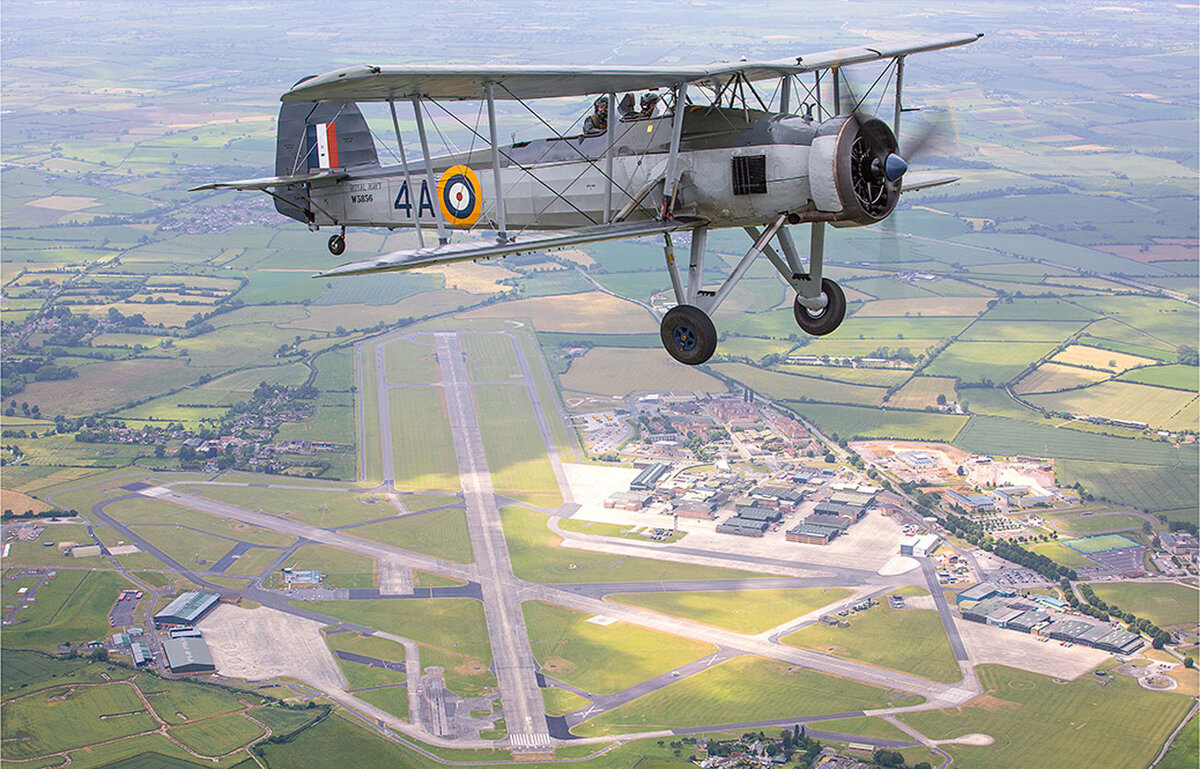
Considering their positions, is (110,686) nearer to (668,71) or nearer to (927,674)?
(927,674)

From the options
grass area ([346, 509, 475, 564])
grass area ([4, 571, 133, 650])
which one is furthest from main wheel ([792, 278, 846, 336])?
grass area ([4, 571, 133, 650])

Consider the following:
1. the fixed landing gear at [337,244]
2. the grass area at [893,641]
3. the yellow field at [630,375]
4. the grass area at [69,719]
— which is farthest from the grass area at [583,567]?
the fixed landing gear at [337,244]

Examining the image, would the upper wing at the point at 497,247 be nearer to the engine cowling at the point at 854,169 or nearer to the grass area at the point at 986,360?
the engine cowling at the point at 854,169

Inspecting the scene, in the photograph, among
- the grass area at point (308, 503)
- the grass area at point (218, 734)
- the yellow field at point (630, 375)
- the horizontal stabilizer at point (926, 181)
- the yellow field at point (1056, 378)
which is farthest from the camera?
the yellow field at point (630, 375)

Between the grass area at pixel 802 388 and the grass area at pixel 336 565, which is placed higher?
the grass area at pixel 802 388

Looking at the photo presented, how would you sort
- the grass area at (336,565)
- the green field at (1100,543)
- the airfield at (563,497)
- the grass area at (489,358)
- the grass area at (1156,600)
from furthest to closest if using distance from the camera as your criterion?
the grass area at (489,358) → the green field at (1100,543) → the grass area at (336,565) → the grass area at (1156,600) → the airfield at (563,497)

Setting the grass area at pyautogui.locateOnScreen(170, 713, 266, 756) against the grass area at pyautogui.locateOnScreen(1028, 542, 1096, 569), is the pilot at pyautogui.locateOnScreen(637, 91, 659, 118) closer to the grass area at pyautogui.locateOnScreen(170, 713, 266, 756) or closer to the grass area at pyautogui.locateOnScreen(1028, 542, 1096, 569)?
the grass area at pyautogui.locateOnScreen(170, 713, 266, 756)

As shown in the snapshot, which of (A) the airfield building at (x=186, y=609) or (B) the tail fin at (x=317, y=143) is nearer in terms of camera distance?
(B) the tail fin at (x=317, y=143)
